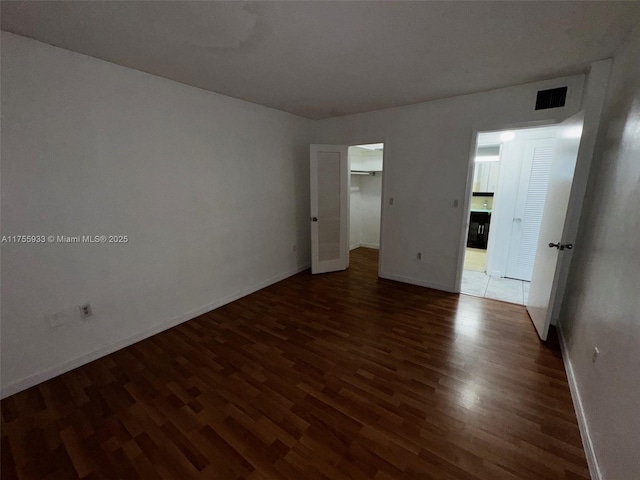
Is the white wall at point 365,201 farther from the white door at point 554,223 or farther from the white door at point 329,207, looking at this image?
the white door at point 554,223

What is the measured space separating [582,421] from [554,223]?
5.43 feet

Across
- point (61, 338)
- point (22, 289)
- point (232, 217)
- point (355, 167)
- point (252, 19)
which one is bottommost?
point (61, 338)

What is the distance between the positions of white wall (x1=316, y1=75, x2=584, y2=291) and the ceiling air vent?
5cm

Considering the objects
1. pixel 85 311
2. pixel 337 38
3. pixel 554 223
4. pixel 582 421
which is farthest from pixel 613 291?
pixel 85 311

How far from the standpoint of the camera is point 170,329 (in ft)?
8.93

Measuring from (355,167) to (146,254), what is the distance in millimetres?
4404

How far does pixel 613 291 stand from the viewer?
147cm

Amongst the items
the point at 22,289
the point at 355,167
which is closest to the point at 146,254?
the point at 22,289

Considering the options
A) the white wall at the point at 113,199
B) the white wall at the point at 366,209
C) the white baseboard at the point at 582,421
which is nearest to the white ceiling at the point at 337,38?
the white wall at the point at 113,199

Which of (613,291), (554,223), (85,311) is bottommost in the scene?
(85,311)

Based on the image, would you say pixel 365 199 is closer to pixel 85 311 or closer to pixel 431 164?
pixel 431 164

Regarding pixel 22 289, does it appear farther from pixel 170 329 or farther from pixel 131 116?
pixel 131 116

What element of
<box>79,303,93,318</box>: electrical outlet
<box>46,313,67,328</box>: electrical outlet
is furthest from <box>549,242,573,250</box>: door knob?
<box>46,313,67,328</box>: electrical outlet

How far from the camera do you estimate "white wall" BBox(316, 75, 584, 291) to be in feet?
9.53
